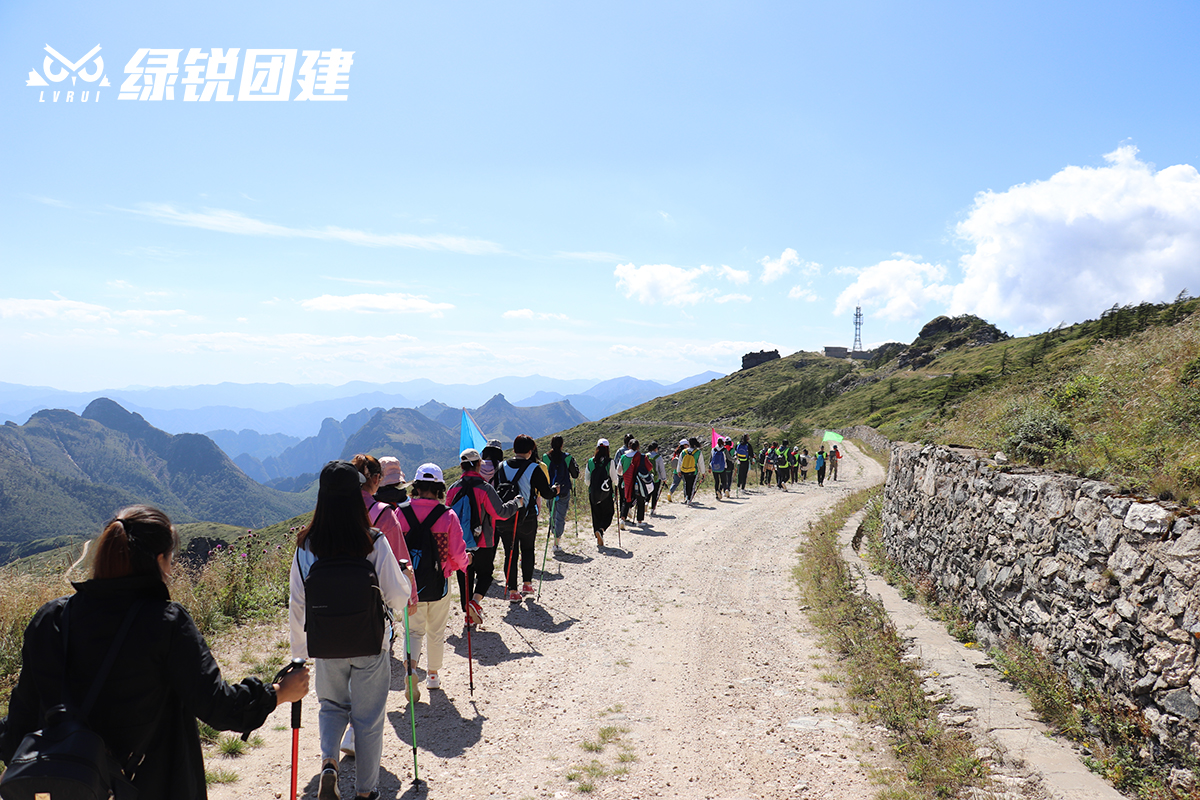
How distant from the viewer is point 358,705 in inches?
162

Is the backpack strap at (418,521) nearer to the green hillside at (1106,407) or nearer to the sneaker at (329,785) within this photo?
the sneaker at (329,785)

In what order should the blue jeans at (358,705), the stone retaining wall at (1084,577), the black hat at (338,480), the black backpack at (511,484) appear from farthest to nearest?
the black backpack at (511,484) < the stone retaining wall at (1084,577) < the blue jeans at (358,705) < the black hat at (338,480)

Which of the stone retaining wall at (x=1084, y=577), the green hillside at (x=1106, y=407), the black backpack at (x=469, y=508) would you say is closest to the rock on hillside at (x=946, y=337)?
the green hillside at (x=1106, y=407)

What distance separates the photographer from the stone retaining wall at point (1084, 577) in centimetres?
436

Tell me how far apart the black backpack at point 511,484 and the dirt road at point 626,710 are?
1.66 meters

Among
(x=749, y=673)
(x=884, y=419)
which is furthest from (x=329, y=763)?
(x=884, y=419)

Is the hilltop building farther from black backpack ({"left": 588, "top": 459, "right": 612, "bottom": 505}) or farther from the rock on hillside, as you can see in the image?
black backpack ({"left": 588, "top": 459, "right": 612, "bottom": 505})

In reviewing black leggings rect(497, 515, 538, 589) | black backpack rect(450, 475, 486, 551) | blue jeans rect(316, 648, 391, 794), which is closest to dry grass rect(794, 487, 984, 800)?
blue jeans rect(316, 648, 391, 794)

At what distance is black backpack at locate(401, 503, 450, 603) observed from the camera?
5863mm

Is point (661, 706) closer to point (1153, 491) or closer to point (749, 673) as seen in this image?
point (749, 673)

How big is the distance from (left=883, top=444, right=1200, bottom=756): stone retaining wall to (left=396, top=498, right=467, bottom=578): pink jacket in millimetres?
5695

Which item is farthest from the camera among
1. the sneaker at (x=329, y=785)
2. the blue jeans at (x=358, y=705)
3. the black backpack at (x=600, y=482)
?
the black backpack at (x=600, y=482)

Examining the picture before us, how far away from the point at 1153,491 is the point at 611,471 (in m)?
9.95

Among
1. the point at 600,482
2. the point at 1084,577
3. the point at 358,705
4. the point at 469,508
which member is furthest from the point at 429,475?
the point at 600,482
